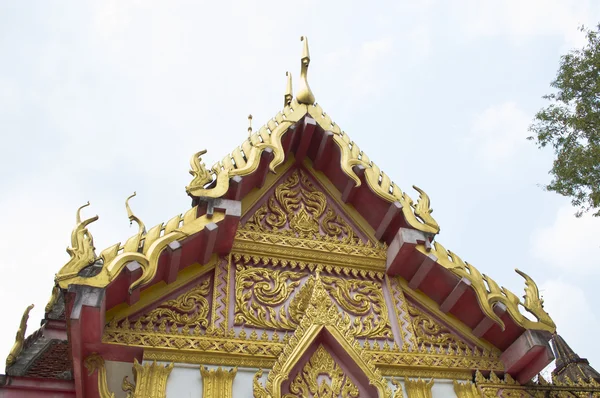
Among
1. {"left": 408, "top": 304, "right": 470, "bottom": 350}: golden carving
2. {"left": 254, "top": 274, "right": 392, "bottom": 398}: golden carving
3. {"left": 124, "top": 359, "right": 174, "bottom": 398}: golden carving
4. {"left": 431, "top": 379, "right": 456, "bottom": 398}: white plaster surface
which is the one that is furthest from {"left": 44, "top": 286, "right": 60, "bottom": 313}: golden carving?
{"left": 431, "top": 379, "right": 456, "bottom": 398}: white plaster surface

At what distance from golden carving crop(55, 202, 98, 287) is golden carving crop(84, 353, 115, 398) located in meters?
0.75

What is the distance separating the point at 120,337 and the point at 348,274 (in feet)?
8.09

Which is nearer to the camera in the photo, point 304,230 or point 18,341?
point 18,341

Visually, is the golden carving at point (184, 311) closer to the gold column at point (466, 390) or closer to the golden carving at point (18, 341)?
the golden carving at point (18, 341)

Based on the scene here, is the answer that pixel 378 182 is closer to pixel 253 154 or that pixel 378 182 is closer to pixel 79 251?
pixel 253 154

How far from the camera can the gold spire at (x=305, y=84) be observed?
23.8 feet

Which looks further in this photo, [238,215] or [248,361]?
[238,215]

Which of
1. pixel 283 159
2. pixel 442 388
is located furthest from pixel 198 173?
pixel 442 388

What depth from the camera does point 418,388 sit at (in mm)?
5332

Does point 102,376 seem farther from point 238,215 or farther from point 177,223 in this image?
point 238,215

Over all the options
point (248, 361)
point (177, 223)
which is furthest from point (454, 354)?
point (177, 223)

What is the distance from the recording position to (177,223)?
5.33 m

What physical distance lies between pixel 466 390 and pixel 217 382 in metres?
2.40

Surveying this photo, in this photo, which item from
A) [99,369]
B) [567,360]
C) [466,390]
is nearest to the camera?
[99,369]
